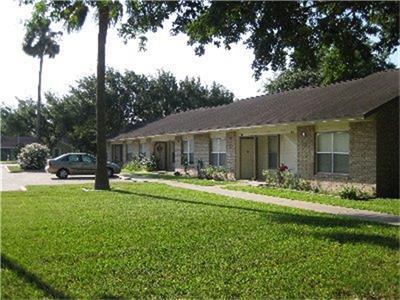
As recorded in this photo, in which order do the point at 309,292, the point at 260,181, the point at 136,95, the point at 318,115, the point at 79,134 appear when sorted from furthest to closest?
the point at 136,95, the point at 79,134, the point at 260,181, the point at 318,115, the point at 309,292

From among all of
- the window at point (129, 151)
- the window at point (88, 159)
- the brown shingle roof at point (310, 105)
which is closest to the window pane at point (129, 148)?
the window at point (129, 151)

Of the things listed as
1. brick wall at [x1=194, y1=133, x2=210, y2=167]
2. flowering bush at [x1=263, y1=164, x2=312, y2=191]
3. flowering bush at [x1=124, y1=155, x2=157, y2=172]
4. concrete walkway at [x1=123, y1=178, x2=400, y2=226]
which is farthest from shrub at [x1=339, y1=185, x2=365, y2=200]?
flowering bush at [x1=124, y1=155, x2=157, y2=172]

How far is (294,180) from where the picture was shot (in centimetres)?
2117

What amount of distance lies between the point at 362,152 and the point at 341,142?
1.31 m

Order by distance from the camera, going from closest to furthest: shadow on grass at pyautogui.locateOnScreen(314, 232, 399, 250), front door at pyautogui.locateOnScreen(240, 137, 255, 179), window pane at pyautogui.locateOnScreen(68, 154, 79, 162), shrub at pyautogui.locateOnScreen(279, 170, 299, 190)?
1. shadow on grass at pyautogui.locateOnScreen(314, 232, 399, 250)
2. shrub at pyautogui.locateOnScreen(279, 170, 299, 190)
3. front door at pyautogui.locateOnScreen(240, 137, 255, 179)
4. window pane at pyautogui.locateOnScreen(68, 154, 79, 162)

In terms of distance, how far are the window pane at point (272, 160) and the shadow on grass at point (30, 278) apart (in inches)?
719

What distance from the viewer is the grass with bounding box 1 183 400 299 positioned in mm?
6414

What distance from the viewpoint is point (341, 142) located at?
19359mm

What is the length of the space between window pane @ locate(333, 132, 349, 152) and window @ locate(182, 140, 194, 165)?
13.7m

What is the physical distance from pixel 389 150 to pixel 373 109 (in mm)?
1702

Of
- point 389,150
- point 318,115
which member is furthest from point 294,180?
point 389,150

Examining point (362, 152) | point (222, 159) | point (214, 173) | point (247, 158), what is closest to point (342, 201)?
point (362, 152)

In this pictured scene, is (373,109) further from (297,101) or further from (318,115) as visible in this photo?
(297,101)

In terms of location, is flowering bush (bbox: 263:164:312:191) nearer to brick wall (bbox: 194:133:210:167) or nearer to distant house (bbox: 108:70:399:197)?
distant house (bbox: 108:70:399:197)
